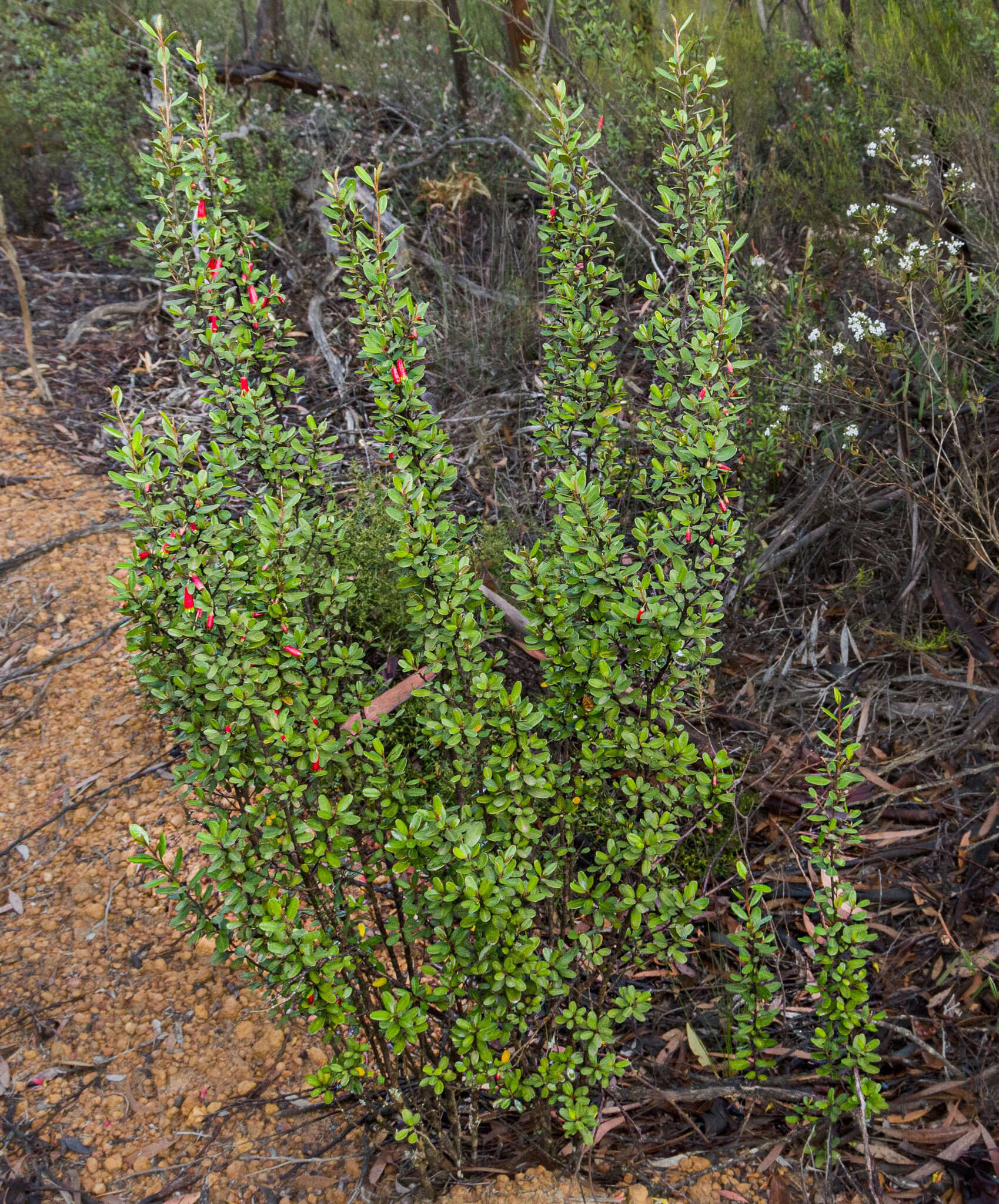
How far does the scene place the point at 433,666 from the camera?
1.79 meters

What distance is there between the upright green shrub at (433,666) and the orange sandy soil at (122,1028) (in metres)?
0.35

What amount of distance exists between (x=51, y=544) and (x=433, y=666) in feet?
10.7

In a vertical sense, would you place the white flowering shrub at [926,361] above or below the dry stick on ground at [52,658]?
above

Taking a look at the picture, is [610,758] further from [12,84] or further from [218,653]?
[12,84]

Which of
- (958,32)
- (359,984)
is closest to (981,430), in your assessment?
(958,32)

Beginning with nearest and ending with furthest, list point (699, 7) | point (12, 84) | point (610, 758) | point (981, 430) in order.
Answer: point (610, 758), point (981, 430), point (699, 7), point (12, 84)

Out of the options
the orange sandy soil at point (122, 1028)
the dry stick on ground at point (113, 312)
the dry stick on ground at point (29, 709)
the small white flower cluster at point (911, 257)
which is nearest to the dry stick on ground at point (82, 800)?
the orange sandy soil at point (122, 1028)

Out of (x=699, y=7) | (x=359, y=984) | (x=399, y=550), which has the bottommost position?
(x=359, y=984)

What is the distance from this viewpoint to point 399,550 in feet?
5.54

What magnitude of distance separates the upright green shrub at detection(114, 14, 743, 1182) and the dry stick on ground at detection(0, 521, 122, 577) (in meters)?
2.61

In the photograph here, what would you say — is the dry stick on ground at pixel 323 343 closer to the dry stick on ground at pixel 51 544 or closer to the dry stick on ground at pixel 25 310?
the dry stick on ground at pixel 51 544

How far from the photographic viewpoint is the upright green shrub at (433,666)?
1.73m

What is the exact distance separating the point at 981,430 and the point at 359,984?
9.03ft

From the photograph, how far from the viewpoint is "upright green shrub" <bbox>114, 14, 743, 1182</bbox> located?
173 centimetres
